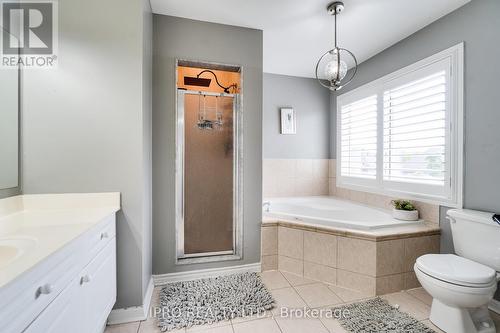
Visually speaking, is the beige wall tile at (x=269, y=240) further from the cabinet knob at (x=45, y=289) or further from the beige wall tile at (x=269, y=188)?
the cabinet knob at (x=45, y=289)

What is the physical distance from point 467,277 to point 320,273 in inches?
42.3

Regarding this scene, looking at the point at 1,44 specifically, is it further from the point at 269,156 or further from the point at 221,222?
the point at 269,156

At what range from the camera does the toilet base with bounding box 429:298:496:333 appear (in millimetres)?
1479

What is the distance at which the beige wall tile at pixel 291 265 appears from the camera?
2252 mm

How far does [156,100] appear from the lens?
82.4 inches

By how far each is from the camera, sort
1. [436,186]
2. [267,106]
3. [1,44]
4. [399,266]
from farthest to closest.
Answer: [267,106], [436,186], [399,266], [1,44]

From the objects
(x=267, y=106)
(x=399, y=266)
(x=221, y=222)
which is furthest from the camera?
(x=267, y=106)

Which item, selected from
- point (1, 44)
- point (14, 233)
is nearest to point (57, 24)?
point (1, 44)

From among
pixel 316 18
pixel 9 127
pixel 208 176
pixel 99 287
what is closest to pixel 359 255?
pixel 208 176

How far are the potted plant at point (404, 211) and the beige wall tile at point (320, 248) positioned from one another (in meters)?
0.82

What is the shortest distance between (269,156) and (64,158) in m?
2.48

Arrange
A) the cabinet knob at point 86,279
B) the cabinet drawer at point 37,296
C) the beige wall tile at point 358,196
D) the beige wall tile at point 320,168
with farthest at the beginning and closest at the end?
the beige wall tile at point 320,168 < the beige wall tile at point 358,196 < the cabinet knob at point 86,279 < the cabinet drawer at point 37,296

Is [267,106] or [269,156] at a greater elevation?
[267,106]

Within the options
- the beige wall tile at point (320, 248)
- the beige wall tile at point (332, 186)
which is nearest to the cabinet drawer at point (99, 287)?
the beige wall tile at point (320, 248)
